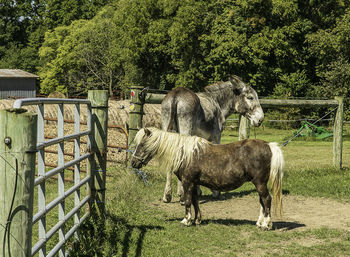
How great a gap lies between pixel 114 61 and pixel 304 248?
4261 centimetres

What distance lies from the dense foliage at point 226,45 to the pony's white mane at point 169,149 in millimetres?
27737

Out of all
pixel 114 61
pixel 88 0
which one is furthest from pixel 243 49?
pixel 88 0

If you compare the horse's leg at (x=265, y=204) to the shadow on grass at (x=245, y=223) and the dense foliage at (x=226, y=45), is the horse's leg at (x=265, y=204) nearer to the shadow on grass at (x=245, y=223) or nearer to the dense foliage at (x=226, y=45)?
the shadow on grass at (x=245, y=223)

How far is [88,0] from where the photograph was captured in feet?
233

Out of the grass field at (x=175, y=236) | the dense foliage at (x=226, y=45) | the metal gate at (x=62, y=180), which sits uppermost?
the dense foliage at (x=226, y=45)

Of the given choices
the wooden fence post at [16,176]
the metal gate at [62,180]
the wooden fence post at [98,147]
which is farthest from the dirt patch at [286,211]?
the wooden fence post at [16,176]

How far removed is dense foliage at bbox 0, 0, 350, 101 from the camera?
34.4 metres

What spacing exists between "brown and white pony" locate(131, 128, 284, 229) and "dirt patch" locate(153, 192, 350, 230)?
0.63 metres

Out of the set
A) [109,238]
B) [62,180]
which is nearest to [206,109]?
[109,238]

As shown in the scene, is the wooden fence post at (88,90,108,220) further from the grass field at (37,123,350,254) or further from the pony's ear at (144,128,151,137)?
the pony's ear at (144,128,151,137)

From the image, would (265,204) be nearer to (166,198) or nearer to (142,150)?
(142,150)

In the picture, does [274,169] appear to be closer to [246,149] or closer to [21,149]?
[246,149]

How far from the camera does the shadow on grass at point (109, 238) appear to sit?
5371 millimetres

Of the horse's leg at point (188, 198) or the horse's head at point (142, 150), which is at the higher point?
the horse's head at point (142, 150)
